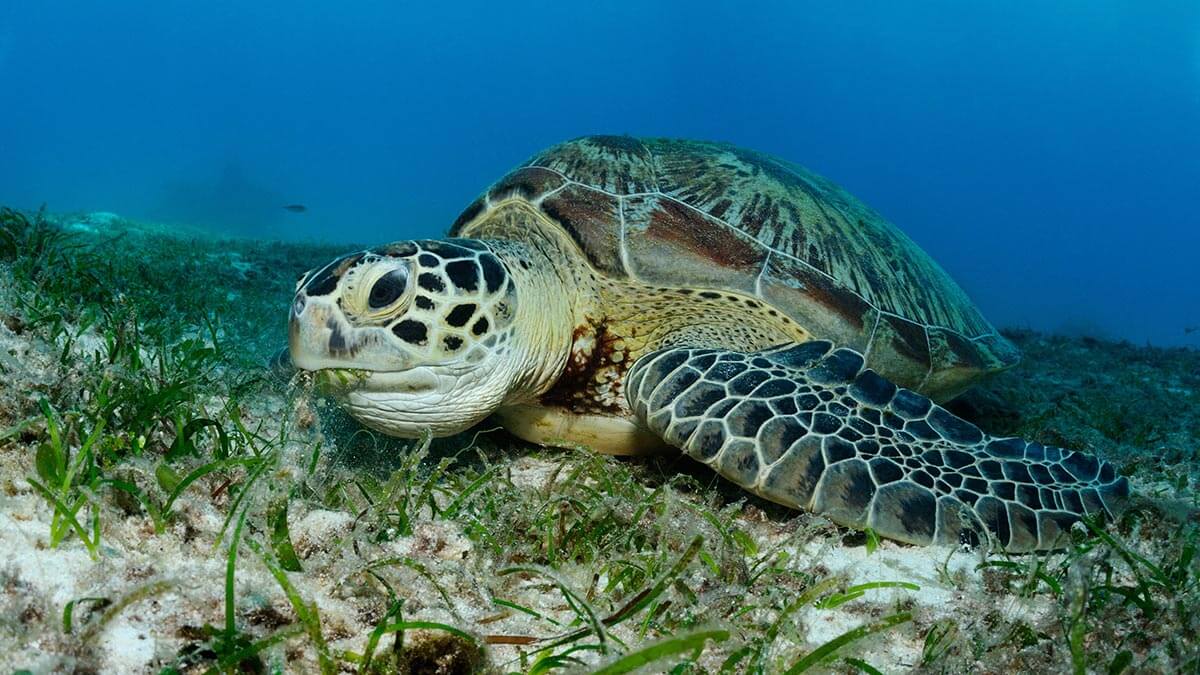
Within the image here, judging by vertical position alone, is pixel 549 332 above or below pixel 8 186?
above

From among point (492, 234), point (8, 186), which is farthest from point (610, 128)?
point (492, 234)

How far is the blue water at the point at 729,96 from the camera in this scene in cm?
9450

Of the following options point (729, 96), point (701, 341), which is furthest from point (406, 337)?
point (729, 96)

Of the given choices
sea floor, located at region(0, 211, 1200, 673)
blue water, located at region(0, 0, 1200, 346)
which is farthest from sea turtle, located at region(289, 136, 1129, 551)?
blue water, located at region(0, 0, 1200, 346)

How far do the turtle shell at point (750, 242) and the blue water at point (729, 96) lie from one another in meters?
80.2

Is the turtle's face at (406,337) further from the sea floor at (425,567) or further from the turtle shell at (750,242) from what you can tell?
the turtle shell at (750,242)

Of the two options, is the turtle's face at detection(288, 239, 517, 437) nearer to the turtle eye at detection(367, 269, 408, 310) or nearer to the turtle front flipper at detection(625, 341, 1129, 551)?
the turtle eye at detection(367, 269, 408, 310)

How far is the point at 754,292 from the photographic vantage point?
2.90 m

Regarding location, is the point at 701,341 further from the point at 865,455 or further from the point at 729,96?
the point at 729,96

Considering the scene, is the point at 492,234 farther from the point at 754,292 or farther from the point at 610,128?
the point at 610,128

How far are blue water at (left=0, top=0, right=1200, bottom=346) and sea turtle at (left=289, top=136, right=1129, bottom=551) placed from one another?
8048cm

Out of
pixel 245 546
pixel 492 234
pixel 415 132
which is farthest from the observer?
pixel 415 132

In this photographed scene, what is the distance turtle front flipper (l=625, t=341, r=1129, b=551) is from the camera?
5.97ft

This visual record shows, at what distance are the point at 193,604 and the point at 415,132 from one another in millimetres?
130024
